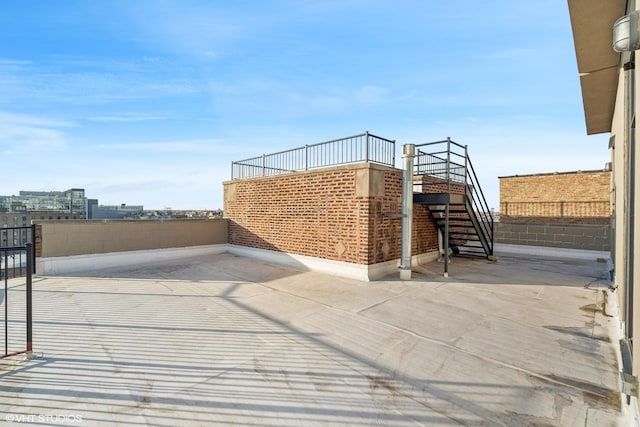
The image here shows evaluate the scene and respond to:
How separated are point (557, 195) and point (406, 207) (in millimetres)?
11342


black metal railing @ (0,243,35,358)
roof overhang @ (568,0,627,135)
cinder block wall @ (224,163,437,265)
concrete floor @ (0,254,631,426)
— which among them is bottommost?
concrete floor @ (0,254,631,426)

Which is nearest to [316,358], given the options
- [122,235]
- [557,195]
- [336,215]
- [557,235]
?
[336,215]

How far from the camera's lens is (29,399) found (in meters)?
2.57

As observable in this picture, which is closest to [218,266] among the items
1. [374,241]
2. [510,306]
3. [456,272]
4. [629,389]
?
[374,241]

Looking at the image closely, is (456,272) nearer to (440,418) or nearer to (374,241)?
(374,241)

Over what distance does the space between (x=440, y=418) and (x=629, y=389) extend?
1.44 m

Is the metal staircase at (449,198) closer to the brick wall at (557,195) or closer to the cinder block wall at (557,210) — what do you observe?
the cinder block wall at (557,210)

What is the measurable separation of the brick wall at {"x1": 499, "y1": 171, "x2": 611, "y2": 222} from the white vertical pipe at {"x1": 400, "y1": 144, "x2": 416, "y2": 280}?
10.9 metres

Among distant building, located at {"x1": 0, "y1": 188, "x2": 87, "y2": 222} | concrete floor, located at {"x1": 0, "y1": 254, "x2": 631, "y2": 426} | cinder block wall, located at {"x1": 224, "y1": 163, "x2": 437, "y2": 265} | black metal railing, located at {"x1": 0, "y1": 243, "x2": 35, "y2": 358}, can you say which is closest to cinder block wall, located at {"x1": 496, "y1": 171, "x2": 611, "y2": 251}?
cinder block wall, located at {"x1": 224, "y1": 163, "x2": 437, "y2": 265}

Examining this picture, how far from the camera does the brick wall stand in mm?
13141

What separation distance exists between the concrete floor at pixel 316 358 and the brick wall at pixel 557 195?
9731mm

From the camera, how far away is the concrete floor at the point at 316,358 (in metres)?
2.45

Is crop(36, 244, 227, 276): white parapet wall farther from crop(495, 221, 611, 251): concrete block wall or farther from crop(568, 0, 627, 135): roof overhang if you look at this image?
crop(495, 221, 611, 251): concrete block wall

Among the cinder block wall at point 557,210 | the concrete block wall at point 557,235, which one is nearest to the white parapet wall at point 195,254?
the concrete block wall at point 557,235
